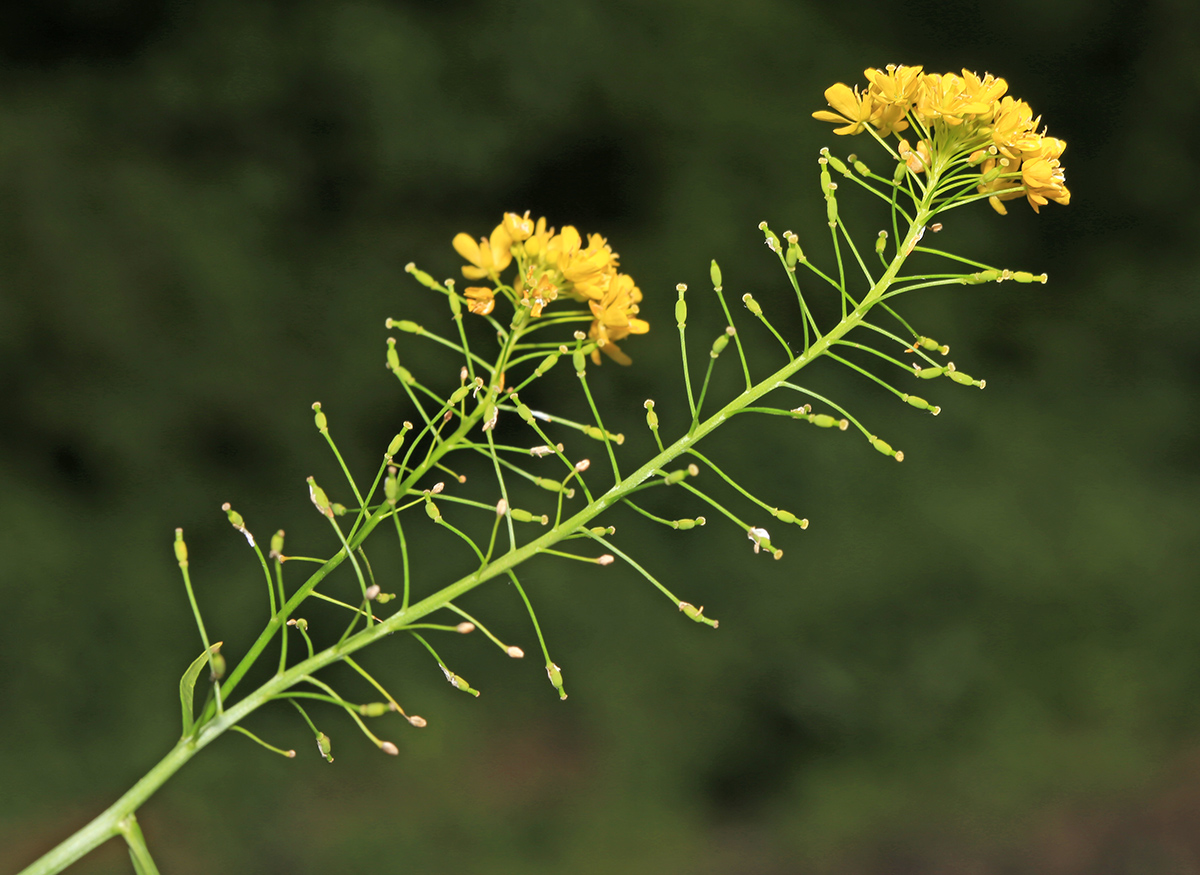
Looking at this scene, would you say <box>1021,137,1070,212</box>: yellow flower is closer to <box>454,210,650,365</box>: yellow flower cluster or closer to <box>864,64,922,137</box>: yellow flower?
<box>864,64,922,137</box>: yellow flower

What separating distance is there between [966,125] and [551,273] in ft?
0.81

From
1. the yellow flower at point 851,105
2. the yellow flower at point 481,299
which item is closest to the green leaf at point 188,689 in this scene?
the yellow flower at point 481,299

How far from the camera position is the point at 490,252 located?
0.48m

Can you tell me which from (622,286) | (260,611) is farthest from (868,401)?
(622,286)

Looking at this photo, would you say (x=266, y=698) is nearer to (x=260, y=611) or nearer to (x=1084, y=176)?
(x=260, y=611)

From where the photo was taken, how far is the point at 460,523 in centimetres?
158

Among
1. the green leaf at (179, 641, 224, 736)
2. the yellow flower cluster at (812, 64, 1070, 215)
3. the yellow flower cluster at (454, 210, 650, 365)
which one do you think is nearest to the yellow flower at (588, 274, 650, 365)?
the yellow flower cluster at (454, 210, 650, 365)

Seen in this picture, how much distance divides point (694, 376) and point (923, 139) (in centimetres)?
105

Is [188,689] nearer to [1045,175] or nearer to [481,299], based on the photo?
[481,299]

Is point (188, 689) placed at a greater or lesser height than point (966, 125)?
lesser

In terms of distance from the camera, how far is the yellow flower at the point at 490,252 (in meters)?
0.48

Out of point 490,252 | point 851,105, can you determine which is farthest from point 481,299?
point 851,105

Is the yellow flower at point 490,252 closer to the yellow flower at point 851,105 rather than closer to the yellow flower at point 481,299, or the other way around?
the yellow flower at point 481,299

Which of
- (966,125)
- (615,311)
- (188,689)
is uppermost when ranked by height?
(966,125)
